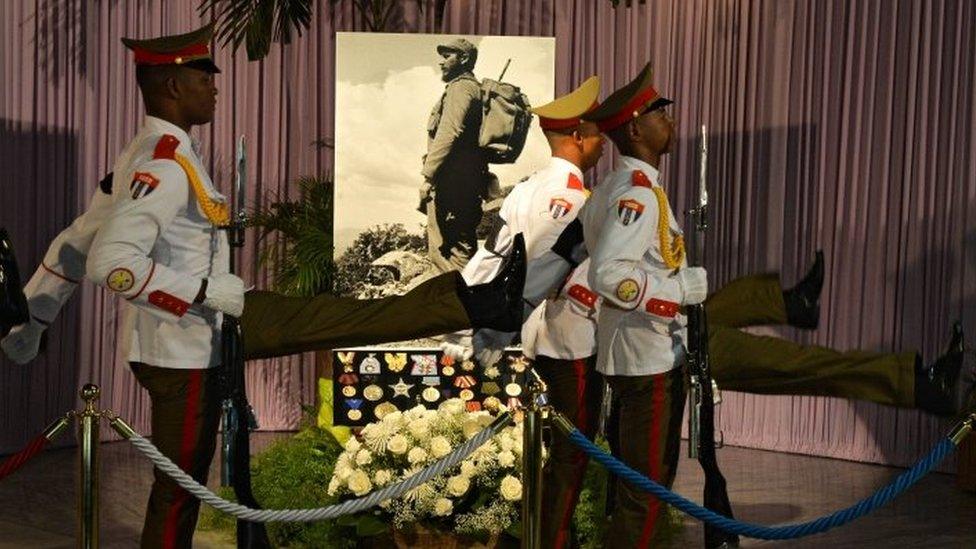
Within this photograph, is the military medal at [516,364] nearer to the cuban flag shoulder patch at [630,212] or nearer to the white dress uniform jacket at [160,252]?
the cuban flag shoulder patch at [630,212]

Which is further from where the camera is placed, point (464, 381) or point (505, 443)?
point (464, 381)

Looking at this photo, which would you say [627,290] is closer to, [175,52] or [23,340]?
[175,52]

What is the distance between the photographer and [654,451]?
4.23 m

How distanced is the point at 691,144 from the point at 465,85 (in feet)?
4.95

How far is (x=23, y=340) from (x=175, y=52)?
2.78 feet

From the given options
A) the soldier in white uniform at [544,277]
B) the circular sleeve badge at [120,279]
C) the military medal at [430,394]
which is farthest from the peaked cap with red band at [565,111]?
the military medal at [430,394]

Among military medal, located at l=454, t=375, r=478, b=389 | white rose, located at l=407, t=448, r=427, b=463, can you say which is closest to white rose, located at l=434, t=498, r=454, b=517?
white rose, located at l=407, t=448, r=427, b=463

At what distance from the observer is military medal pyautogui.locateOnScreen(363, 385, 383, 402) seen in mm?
7605

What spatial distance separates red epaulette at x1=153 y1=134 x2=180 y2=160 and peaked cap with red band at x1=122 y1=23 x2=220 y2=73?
235 millimetres

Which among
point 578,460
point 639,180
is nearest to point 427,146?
point 578,460

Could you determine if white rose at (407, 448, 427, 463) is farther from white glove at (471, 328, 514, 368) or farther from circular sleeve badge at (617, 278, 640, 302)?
circular sleeve badge at (617, 278, 640, 302)

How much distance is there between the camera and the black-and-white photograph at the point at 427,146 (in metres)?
7.96

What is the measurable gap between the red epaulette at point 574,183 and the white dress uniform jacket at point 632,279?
0.57 metres

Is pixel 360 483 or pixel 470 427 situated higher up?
pixel 470 427
